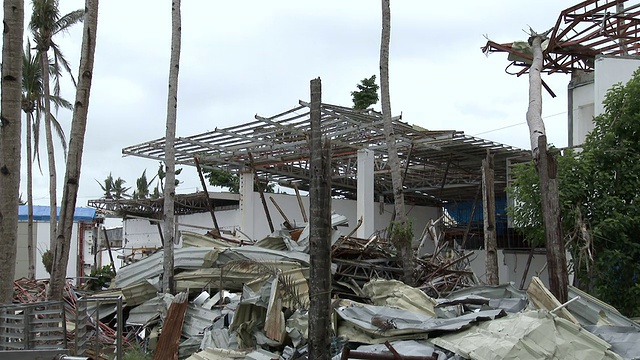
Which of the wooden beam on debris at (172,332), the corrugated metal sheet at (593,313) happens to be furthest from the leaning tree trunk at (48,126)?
the corrugated metal sheet at (593,313)

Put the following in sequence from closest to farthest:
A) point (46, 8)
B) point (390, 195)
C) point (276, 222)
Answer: point (46, 8) < point (276, 222) < point (390, 195)

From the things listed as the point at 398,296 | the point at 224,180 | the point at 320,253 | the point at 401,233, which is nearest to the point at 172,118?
the point at 401,233

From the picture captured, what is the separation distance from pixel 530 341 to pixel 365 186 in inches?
576

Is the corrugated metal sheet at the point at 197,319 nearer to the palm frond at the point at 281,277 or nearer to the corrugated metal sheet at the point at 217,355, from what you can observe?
the palm frond at the point at 281,277

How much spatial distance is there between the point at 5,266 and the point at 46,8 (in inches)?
624

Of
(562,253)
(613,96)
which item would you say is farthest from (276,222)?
(562,253)

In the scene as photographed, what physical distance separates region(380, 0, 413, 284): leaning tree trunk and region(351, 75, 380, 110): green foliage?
19.3m

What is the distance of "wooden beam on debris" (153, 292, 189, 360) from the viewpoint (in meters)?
10.9

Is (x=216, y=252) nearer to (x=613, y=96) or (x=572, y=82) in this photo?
(x=613, y=96)

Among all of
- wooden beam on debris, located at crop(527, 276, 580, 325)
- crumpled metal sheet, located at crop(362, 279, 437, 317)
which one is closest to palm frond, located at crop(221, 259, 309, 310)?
crumpled metal sheet, located at crop(362, 279, 437, 317)

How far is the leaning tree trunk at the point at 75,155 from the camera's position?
30.7ft

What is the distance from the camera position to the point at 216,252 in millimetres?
14469

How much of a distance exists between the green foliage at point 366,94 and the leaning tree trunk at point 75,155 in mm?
26540

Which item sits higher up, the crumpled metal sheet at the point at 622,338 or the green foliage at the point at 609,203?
the green foliage at the point at 609,203
